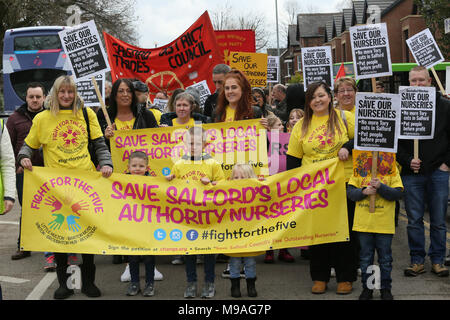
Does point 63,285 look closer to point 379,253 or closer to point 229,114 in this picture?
point 229,114

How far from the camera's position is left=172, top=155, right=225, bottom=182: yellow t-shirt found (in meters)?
5.81

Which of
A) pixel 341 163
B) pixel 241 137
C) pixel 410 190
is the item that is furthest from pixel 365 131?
pixel 241 137

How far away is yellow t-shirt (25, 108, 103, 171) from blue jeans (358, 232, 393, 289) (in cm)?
279

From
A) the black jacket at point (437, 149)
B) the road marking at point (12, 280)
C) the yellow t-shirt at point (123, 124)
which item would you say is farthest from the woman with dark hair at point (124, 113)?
the black jacket at point (437, 149)

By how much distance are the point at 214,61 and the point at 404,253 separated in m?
4.33

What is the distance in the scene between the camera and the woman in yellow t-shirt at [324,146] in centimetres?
565

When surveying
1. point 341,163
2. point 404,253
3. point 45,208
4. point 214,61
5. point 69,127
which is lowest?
point 404,253

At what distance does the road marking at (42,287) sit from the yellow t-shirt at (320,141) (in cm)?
290

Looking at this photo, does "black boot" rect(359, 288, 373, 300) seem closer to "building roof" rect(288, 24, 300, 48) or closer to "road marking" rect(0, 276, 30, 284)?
"road marking" rect(0, 276, 30, 284)

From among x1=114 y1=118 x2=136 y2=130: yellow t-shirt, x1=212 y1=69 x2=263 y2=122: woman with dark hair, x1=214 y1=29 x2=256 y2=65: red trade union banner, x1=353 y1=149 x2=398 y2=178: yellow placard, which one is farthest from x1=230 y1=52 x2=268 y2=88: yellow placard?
x1=353 y1=149 x2=398 y2=178: yellow placard

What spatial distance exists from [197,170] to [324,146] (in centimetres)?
Answer: 124

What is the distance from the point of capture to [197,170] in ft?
19.1
